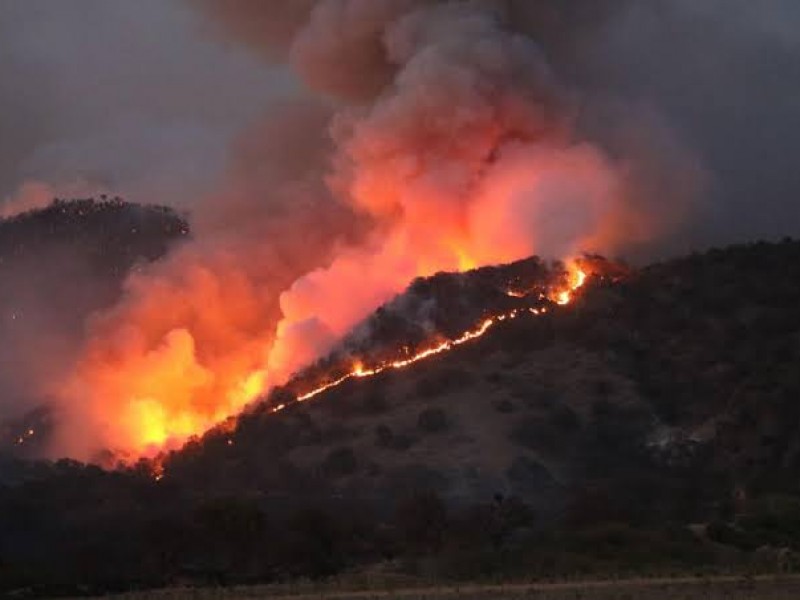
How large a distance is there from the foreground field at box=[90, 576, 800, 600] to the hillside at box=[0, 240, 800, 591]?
17.4 ft

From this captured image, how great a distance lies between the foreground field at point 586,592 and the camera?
109 feet

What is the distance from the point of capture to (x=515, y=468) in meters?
80.2

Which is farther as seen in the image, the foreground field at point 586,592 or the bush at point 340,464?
the bush at point 340,464

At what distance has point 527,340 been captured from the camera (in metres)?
104

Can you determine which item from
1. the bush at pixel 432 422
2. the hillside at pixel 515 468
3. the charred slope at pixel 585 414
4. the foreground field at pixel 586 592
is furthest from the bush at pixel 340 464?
the foreground field at pixel 586 592

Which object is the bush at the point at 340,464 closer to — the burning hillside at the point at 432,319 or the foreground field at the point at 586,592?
the burning hillside at the point at 432,319

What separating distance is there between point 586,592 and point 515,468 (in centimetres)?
4557

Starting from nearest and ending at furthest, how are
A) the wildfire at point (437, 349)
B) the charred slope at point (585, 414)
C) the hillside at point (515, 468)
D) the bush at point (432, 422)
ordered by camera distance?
the hillside at point (515, 468) → the charred slope at point (585, 414) → the bush at point (432, 422) → the wildfire at point (437, 349)

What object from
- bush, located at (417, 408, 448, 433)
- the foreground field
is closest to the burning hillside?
bush, located at (417, 408, 448, 433)

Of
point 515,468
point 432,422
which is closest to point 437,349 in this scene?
point 432,422

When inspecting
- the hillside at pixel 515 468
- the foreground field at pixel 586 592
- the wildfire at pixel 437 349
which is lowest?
the foreground field at pixel 586 592

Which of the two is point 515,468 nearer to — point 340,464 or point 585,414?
point 585,414

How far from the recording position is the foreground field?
3316 centimetres

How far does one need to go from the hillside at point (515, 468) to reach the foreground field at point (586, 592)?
5.32 m
